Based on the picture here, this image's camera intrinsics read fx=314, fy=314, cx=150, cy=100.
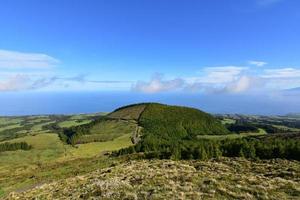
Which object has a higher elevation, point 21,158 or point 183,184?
point 183,184

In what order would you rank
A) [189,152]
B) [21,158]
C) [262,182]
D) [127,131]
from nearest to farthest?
[262,182] → [189,152] → [21,158] → [127,131]

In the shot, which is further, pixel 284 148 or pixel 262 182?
pixel 284 148

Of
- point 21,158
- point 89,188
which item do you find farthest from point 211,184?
point 21,158

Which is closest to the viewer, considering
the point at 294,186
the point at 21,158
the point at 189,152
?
the point at 294,186

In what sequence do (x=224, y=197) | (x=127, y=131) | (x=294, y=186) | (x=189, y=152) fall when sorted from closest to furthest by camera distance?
Result: (x=224, y=197) < (x=294, y=186) < (x=189, y=152) < (x=127, y=131)

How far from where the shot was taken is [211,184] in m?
27.4

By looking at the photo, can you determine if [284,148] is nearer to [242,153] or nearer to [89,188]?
[242,153]

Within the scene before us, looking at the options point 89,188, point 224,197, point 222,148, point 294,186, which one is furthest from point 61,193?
point 222,148

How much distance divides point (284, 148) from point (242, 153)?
902 centimetres

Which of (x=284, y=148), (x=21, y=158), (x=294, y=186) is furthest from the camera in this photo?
(x=21, y=158)

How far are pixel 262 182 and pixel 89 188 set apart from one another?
16.9 meters

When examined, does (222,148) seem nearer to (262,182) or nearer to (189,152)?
(189,152)

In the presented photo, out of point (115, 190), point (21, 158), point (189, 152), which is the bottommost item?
point (21, 158)

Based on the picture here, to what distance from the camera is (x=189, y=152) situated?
78.1m
